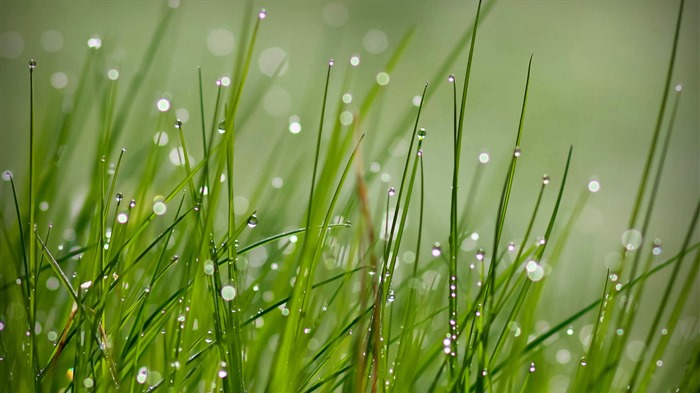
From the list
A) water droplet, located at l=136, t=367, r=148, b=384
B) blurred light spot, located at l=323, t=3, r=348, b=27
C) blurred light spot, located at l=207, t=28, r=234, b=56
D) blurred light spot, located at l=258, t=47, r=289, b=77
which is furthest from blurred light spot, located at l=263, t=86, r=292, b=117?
water droplet, located at l=136, t=367, r=148, b=384

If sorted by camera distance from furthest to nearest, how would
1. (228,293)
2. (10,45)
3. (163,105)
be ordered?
(10,45) → (163,105) → (228,293)

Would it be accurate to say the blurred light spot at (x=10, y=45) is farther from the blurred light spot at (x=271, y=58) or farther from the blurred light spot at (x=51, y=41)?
the blurred light spot at (x=271, y=58)

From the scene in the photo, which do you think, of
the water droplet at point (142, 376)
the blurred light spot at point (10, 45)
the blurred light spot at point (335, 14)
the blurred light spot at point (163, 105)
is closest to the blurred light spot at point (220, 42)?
the blurred light spot at point (335, 14)

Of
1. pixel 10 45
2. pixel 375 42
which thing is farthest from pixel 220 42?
pixel 10 45

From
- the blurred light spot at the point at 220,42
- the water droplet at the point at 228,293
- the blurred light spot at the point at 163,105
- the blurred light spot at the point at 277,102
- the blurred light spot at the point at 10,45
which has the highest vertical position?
the blurred light spot at the point at 220,42

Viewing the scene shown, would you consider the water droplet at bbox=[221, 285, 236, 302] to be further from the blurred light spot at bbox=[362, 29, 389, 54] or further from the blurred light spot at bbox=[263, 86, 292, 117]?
the blurred light spot at bbox=[362, 29, 389, 54]

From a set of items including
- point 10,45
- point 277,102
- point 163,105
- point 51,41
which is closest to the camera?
point 163,105

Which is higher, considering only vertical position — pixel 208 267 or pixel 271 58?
pixel 271 58

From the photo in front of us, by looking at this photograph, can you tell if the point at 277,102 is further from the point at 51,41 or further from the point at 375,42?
the point at 51,41
